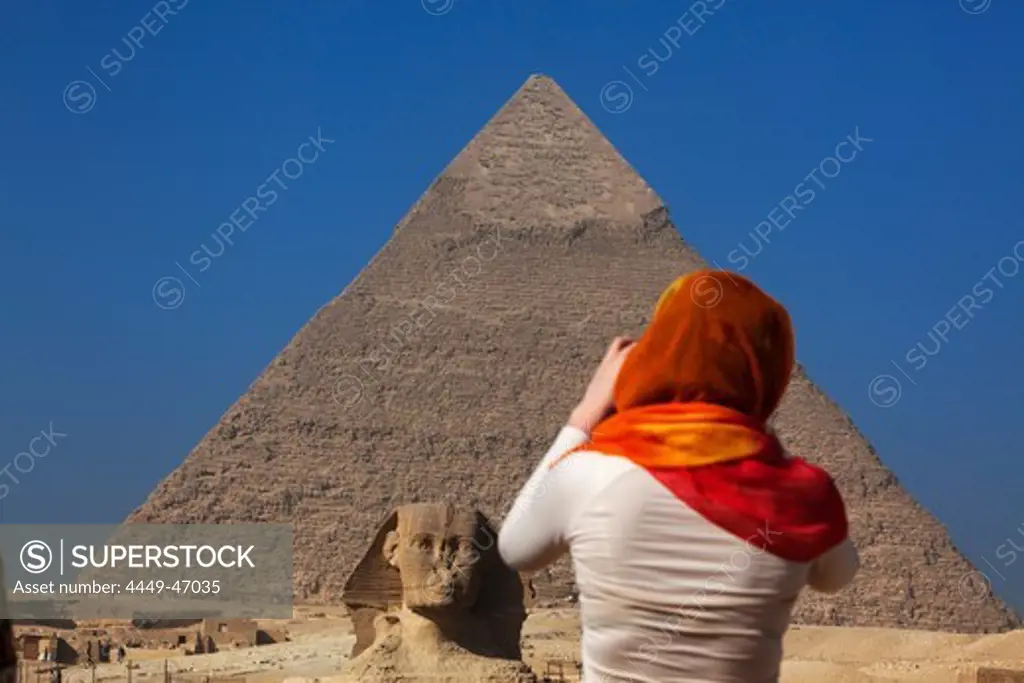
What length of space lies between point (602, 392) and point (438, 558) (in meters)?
2.31

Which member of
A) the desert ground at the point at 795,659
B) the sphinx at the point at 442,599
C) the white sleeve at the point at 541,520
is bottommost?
the white sleeve at the point at 541,520

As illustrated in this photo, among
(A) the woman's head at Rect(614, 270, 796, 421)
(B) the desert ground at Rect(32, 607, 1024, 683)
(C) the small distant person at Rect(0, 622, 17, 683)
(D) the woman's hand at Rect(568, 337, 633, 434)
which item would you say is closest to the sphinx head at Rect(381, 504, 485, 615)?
(D) the woman's hand at Rect(568, 337, 633, 434)

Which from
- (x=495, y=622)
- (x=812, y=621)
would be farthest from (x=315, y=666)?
(x=812, y=621)

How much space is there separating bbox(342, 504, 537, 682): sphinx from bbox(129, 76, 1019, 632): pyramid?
93.2 meters

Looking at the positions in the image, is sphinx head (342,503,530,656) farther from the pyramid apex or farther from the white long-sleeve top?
the pyramid apex

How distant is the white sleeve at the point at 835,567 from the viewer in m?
2.58

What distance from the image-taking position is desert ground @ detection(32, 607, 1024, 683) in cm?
1638

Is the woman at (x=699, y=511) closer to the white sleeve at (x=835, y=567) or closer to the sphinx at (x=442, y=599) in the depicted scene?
the white sleeve at (x=835, y=567)

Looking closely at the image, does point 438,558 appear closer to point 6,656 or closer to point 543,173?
point 6,656

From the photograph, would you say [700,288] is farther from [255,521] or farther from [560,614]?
[255,521]

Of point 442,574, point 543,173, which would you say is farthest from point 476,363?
point 442,574

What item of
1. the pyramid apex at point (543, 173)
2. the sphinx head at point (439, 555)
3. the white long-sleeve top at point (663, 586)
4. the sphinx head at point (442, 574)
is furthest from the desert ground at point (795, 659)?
the pyramid apex at point (543, 173)

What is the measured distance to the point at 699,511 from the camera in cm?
253

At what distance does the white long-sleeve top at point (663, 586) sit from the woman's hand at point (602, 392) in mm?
82
